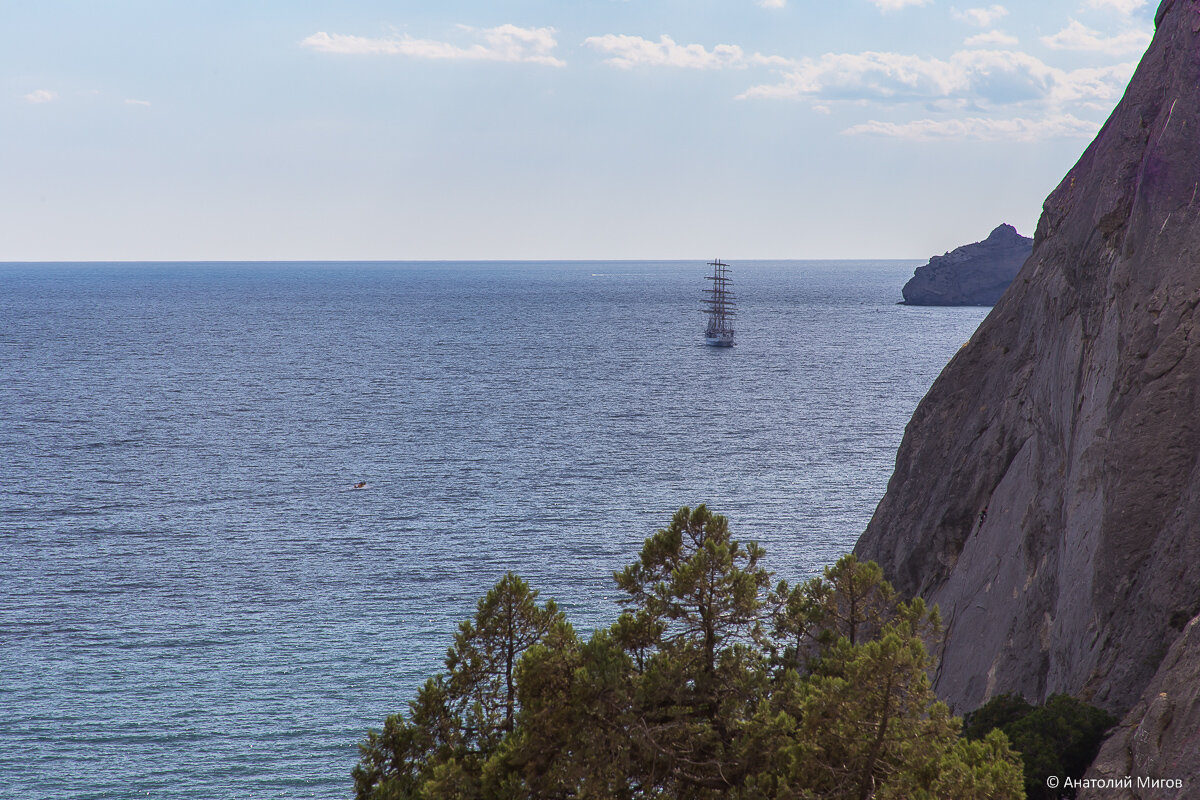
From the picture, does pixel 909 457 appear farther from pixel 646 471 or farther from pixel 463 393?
pixel 463 393

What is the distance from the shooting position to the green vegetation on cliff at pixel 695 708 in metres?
14.2

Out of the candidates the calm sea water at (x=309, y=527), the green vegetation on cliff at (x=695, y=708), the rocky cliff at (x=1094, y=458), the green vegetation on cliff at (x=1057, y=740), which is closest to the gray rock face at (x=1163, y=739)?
the rocky cliff at (x=1094, y=458)

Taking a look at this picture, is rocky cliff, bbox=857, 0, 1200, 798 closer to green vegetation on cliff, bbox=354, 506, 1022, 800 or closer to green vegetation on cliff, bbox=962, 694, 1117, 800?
green vegetation on cliff, bbox=962, 694, 1117, 800

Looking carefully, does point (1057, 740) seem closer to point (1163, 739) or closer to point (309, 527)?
point (1163, 739)

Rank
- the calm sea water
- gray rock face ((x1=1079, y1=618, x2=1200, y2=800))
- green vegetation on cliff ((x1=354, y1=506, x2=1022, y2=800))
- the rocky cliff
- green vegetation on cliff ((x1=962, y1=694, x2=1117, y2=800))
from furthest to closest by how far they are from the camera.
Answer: the calm sea water
the rocky cliff
green vegetation on cliff ((x1=962, y1=694, x2=1117, y2=800))
gray rock face ((x1=1079, y1=618, x2=1200, y2=800))
green vegetation on cliff ((x1=354, y1=506, x2=1022, y2=800))

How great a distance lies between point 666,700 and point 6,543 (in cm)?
7515

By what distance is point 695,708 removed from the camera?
17.1 m

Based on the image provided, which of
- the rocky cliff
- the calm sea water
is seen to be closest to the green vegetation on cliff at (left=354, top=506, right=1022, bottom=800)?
the rocky cliff

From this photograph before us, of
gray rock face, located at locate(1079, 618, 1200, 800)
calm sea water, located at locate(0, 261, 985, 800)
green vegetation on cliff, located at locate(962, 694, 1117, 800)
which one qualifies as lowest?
calm sea water, located at locate(0, 261, 985, 800)

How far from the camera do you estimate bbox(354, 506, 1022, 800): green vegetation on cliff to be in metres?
14.2

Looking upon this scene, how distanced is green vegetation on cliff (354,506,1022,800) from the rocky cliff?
203 inches

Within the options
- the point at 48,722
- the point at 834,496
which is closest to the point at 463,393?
the point at 834,496

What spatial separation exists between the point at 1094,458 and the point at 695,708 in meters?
14.3

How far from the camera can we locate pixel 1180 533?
21688 mm
